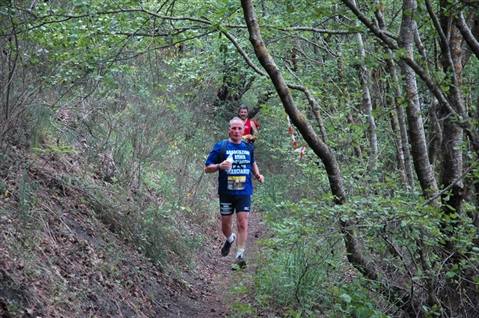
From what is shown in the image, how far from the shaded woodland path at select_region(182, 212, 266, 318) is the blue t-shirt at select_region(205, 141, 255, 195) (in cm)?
107

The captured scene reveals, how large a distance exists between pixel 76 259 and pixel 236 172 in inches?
109

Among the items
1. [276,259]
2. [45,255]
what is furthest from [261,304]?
[45,255]

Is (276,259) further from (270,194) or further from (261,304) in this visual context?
(270,194)

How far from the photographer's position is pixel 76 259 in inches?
214

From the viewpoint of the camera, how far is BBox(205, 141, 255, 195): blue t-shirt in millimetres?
7352

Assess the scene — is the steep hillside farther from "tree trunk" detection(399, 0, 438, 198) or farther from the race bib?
"tree trunk" detection(399, 0, 438, 198)

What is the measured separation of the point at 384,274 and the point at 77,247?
3.44m

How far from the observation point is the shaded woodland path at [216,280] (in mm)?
6535

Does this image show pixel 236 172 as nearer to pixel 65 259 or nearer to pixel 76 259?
pixel 76 259

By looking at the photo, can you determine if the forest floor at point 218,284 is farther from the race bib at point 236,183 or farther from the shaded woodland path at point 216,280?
the race bib at point 236,183

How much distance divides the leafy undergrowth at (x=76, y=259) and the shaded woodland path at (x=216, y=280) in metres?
0.03

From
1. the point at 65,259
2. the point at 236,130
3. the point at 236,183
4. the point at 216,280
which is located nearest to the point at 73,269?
the point at 65,259

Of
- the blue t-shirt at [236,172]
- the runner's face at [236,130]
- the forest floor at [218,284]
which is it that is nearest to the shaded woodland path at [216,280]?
the forest floor at [218,284]

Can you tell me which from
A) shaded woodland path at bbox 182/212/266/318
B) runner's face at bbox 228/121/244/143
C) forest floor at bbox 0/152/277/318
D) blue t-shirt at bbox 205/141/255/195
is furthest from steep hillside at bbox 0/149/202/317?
runner's face at bbox 228/121/244/143
